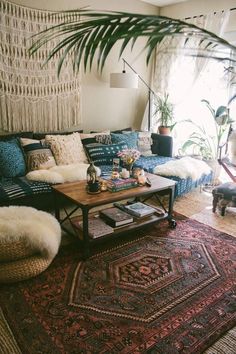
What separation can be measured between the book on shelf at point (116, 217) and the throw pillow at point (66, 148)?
1.03 m

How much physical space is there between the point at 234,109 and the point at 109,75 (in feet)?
6.34

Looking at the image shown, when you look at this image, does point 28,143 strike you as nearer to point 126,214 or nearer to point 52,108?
point 52,108

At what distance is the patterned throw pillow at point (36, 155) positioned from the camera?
317cm

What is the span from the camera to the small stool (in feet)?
10.1

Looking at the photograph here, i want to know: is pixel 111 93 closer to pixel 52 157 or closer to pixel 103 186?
pixel 52 157

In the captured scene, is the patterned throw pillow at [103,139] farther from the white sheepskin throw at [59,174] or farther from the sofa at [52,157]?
the white sheepskin throw at [59,174]

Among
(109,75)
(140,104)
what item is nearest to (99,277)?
(109,75)

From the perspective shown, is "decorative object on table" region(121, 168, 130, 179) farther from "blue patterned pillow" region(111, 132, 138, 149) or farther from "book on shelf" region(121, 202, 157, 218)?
"blue patterned pillow" region(111, 132, 138, 149)

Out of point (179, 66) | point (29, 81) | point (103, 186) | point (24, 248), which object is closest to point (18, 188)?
point (103, 186)

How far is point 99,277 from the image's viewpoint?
2084mm

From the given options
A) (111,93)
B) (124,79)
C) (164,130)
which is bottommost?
(164,130)

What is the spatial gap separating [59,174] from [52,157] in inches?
15.4

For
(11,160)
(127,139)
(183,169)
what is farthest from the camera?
(127,139)

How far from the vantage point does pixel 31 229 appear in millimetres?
1944
